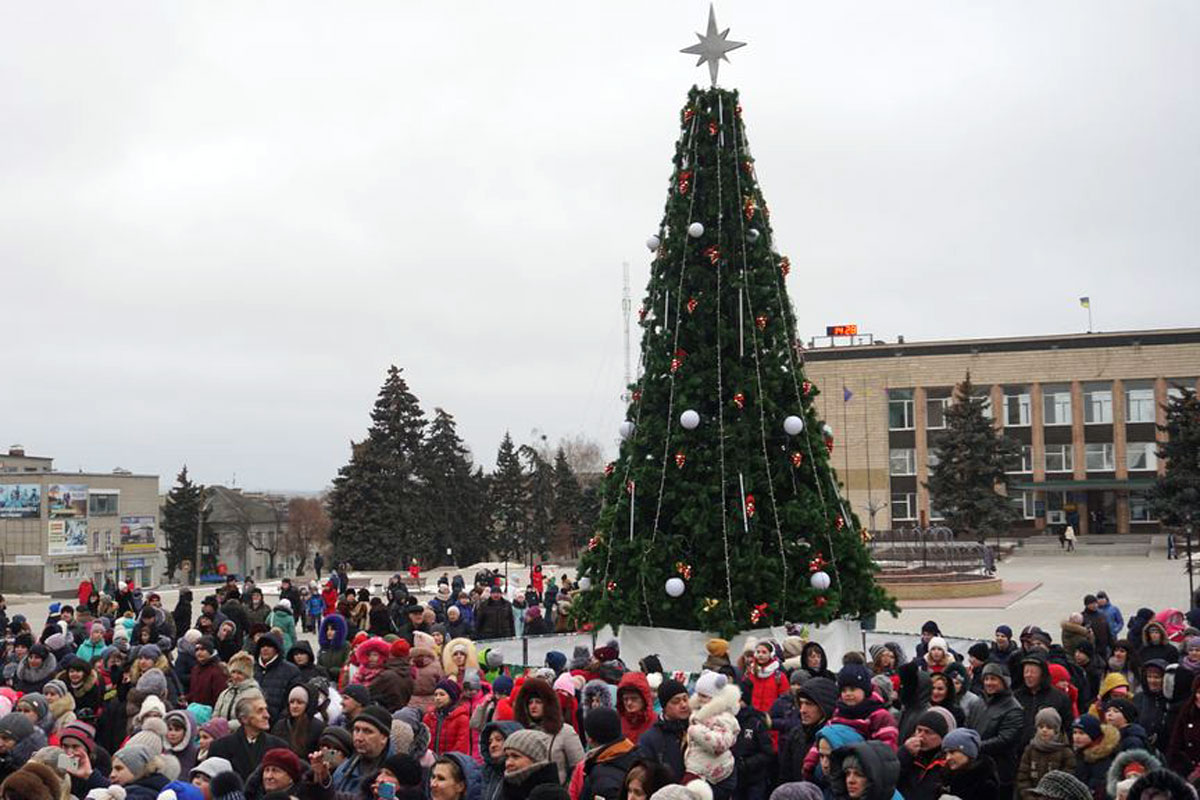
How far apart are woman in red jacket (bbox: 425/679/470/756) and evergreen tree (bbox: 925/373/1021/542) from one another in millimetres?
46753

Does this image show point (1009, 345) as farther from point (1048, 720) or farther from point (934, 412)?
point (1048, 720)

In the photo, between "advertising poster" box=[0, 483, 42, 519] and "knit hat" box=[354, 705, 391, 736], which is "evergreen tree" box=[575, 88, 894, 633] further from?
"advertising poster" box=[0, 483, 42, 519]

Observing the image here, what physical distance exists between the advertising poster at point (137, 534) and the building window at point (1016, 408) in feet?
175

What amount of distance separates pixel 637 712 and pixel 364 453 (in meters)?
47.0

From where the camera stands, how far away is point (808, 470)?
47.9 feet

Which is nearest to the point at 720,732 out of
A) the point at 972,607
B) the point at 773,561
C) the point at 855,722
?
the point at 855,722

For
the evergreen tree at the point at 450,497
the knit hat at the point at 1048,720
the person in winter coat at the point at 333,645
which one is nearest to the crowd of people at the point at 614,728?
the knit hat at the point at 1048,720

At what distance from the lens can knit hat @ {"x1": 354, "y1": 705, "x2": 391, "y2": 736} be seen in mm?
6414

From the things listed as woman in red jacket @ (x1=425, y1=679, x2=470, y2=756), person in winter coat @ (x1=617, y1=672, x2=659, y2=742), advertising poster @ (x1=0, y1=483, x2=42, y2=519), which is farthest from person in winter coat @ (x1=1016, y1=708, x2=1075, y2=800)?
advertising poster @ (x1=0, y1=483, x2=42, y2=519)

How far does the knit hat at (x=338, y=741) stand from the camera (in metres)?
6.47

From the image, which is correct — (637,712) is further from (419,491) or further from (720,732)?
(419,491)

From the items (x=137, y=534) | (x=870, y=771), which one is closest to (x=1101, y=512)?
(x=137, y=534)

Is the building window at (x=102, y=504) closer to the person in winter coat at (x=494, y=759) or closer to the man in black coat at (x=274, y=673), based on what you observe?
the man in black coat at (x=274, y=673)

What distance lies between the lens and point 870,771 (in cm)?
550
